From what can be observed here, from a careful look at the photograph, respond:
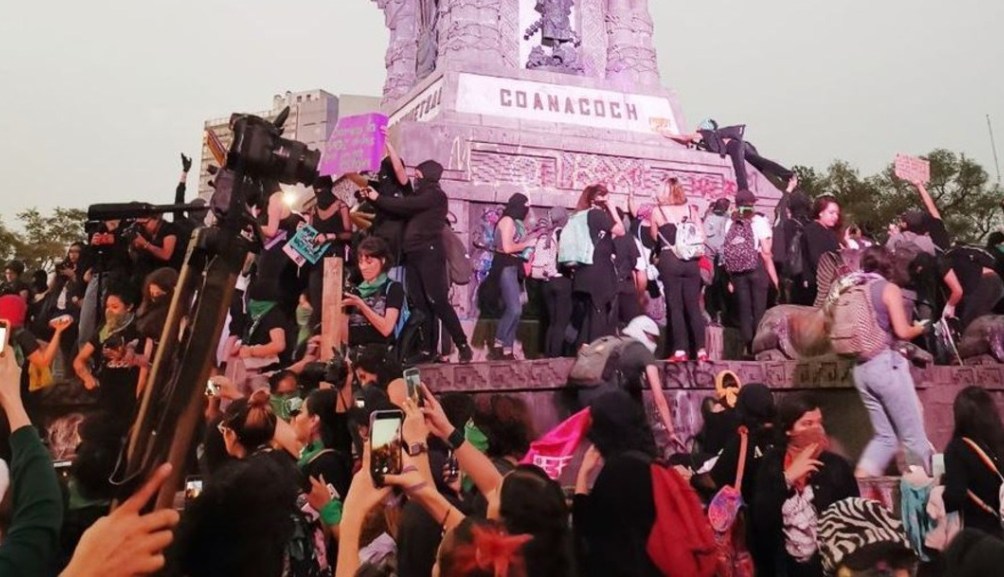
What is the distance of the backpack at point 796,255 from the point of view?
10.2 m

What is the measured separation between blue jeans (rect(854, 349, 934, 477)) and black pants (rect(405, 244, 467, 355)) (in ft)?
13.1

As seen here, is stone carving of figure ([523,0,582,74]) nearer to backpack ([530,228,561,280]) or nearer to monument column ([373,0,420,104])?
monument column ([373,0,420,104])

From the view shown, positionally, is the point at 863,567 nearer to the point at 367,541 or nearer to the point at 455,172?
the point at 367,541

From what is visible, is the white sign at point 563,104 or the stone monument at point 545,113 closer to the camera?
the stone monument at point 545,113

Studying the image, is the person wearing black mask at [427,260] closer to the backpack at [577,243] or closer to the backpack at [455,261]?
the backpack at [455,261]

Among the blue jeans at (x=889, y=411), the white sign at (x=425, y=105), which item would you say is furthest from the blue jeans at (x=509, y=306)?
the white sign at (x=425, y=105)

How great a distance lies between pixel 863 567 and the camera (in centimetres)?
287

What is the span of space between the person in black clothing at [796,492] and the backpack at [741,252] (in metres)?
5.95

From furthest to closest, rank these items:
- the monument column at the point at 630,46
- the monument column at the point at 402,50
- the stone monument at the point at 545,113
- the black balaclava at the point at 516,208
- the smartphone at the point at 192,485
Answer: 1. the monument column at the point at 402,50
2. the monument column at the point at 630,46
3. the stone monument at the point at 545,113
4. the black balaclava at the point at 516,208
5. the smartphone at the point at 192,485

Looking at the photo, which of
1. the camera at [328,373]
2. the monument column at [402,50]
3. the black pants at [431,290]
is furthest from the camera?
the monument column at [402,50]

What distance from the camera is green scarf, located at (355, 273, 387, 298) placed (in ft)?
25.3

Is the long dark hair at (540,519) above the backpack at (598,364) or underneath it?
underneath

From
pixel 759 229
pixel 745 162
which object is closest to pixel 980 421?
pixel 759 229

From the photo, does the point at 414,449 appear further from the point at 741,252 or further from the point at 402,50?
the point at 402,50
